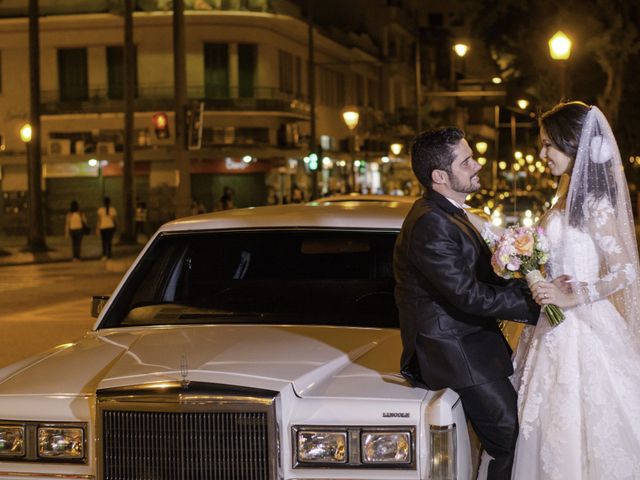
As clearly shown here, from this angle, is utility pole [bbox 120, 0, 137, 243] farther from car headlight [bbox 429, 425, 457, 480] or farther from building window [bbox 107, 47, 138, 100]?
car headlight [bbox 429, 425, 457, 480]

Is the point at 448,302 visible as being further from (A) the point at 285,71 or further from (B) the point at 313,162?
(A) the point at 285,71

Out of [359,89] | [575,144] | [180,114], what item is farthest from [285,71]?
[575,144]

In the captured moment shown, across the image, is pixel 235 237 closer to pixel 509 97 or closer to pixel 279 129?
pixel 509 97

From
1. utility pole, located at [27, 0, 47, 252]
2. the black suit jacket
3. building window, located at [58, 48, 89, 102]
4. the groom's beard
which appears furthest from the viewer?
building window, located at [58, 48, 89, 102]

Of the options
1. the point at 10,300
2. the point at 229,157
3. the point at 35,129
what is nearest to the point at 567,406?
the point at 10,300

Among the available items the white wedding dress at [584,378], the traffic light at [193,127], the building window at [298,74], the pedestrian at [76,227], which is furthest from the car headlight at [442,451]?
the building window at [298,74]

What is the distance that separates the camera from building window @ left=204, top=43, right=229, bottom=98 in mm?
56219

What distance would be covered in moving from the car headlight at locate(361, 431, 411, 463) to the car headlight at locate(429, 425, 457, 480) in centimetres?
9

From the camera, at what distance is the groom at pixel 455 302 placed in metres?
4.94

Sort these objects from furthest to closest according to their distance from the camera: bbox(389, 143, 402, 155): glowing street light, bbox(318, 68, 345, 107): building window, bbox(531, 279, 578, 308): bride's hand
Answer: bbox(318, 68, 345, 107): building window < bbox(389, 143, 402, 155): glowing street light < bbox(531, 279, 578, 308): bride's hand

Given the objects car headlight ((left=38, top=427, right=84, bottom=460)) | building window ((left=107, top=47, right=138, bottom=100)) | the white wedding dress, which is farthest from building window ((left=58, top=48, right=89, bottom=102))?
the white wedding dress

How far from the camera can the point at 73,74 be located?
57.4m

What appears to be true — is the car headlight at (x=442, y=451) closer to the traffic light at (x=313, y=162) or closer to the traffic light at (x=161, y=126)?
the traffic light at (x=161, y=126)

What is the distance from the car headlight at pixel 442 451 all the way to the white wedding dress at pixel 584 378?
43 cm
